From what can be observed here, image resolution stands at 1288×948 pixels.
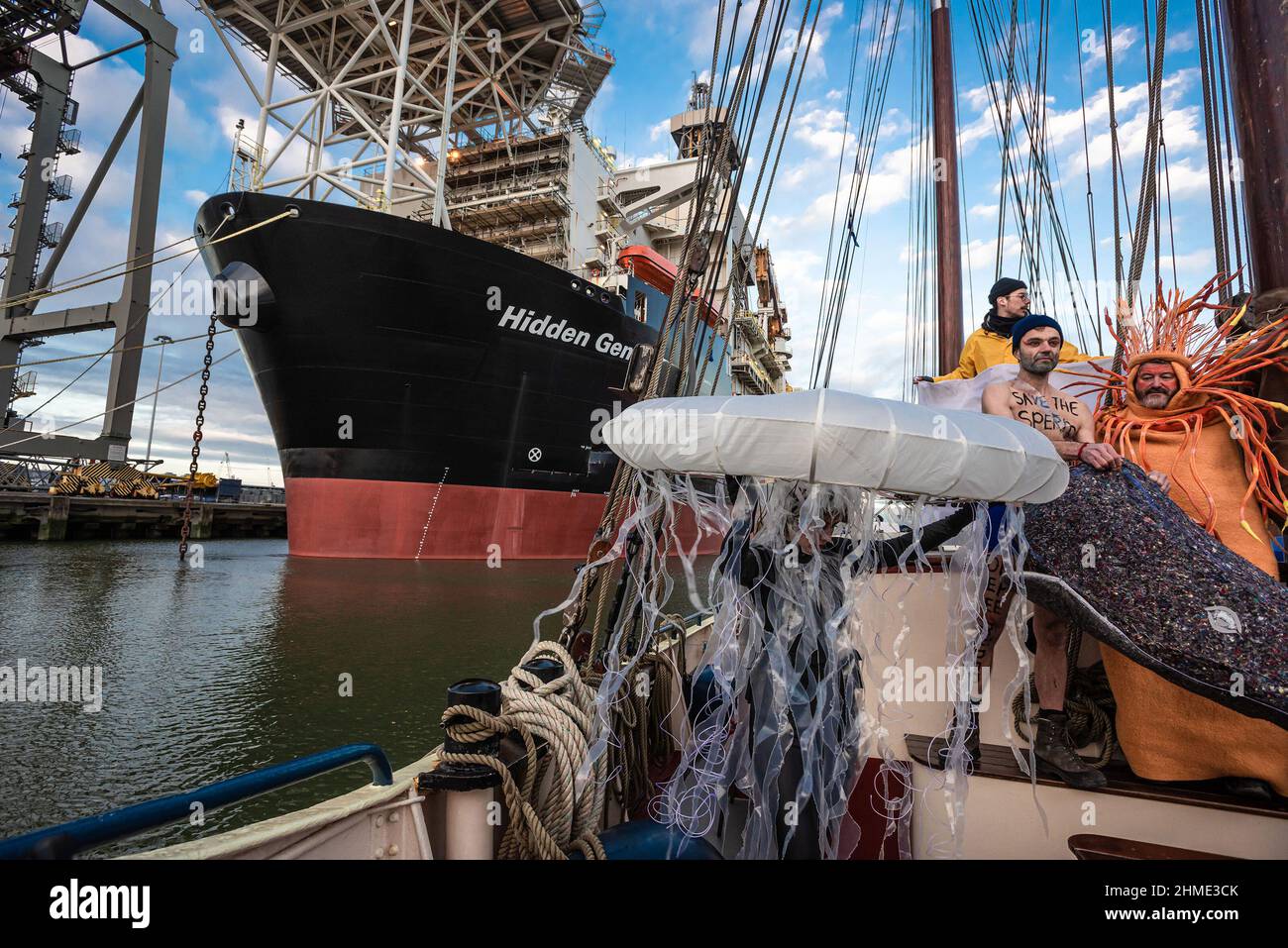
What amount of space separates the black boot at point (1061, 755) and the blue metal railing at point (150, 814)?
7.66 ft

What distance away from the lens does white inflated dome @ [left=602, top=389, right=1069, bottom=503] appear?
1506 millimetres

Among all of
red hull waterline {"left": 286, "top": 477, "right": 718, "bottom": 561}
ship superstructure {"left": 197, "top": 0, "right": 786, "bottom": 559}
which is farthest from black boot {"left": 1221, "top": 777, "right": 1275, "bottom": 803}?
red hull waterline {"left": 286, "top": 477, "right": 718, "bottom": 561}

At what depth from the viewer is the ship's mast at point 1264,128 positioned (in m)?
2.42

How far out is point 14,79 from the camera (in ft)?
67.5

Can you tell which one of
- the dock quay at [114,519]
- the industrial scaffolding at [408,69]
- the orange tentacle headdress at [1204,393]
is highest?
the industrial scaffolding at [408,69]

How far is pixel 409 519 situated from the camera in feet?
39.7

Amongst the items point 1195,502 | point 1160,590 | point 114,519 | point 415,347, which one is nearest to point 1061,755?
point 1160,590

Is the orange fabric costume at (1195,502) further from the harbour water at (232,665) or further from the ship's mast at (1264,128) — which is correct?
the harbour water at (232,665)

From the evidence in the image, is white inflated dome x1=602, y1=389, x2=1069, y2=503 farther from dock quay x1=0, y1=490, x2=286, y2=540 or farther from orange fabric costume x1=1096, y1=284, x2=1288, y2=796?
dock quay x1=0, y1=490, x2=286, y2=540

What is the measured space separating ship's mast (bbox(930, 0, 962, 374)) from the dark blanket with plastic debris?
4.82m

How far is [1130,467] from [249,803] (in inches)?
196

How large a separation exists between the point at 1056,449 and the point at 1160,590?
54 centimetres

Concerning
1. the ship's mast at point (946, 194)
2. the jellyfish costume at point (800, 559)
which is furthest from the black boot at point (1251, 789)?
the ship's mast at point (946, 194)

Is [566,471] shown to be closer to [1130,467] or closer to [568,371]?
[568,371]
